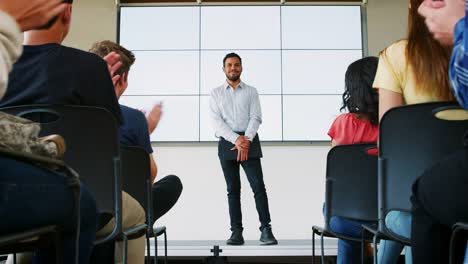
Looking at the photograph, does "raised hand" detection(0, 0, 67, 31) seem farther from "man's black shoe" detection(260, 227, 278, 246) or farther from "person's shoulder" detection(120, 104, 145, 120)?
"man's black shoe" detection(260, 227, 278, 246)

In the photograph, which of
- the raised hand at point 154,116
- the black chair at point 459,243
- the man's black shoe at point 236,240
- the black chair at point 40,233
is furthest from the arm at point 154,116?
the man's black shoe at point 236,240

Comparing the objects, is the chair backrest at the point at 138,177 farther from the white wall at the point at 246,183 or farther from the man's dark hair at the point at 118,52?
the white wall at the point at 246,183

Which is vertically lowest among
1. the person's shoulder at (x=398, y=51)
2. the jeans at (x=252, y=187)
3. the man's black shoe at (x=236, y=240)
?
the man's black shoe at (x=236, y=240)

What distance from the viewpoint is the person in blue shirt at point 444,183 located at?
2.76 feet

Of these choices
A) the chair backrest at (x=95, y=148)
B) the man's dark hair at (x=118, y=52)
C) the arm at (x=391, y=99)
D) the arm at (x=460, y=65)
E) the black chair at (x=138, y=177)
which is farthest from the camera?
the man's dark hair at (x=118, y=52)

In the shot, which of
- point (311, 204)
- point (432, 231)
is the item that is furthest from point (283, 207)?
point (432, 231)

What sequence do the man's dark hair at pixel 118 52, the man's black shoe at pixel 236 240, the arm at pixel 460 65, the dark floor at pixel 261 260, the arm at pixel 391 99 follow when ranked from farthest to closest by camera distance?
the dark floor at pixel 261 260 → the man's black shoe at pixel 236 240 → the man's dark hair at pixel 118 52 → the arm at pixel 391 99 → the arm at pixel 460 65

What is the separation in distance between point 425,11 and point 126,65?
1413 millimetres

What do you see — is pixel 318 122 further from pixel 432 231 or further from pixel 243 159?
pixel 432 231

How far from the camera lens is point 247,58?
5.62 metres

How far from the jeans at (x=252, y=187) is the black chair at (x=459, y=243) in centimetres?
303

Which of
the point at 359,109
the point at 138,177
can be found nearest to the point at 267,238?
the point at 359,109

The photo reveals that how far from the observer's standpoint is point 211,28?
5648mm

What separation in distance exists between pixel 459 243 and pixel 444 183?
0.18m
